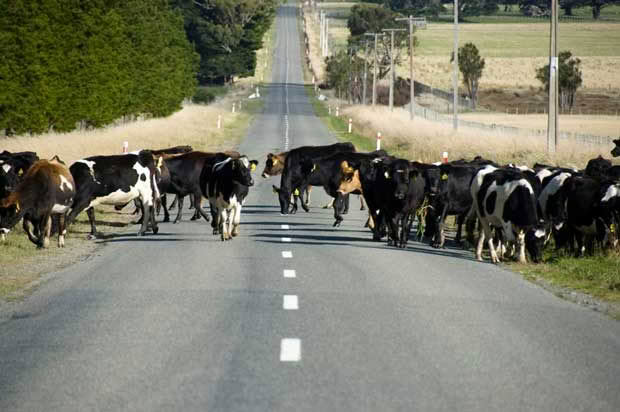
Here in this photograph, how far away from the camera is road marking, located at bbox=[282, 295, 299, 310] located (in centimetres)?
1364

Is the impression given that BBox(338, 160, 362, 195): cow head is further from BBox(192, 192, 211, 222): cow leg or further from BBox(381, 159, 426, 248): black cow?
BBox(381, 159, 426, 248): black cow

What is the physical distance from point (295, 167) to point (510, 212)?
11.4m

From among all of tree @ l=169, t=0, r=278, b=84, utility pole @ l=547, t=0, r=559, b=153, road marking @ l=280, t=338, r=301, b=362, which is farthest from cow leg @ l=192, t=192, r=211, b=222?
tree @ l=169, t=0, r=278, b=84

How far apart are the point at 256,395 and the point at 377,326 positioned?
135 inches

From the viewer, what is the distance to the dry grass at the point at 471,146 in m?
42.7

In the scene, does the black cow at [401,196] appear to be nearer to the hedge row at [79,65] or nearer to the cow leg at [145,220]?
the cow leg at [145,220]

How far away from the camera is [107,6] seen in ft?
222

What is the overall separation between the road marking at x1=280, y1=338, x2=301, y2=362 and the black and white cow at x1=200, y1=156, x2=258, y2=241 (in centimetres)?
1131

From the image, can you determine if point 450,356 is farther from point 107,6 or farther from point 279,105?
point 279,105

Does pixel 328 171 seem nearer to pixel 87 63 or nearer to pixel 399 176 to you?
pixel 399 176

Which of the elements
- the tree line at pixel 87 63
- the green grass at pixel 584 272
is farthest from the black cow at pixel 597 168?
the tree line at pixel 87 63

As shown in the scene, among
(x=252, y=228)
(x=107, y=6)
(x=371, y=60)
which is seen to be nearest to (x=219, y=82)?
(x=371, y=60)

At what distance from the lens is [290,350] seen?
1086 centimetres

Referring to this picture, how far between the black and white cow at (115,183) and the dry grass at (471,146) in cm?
1800
